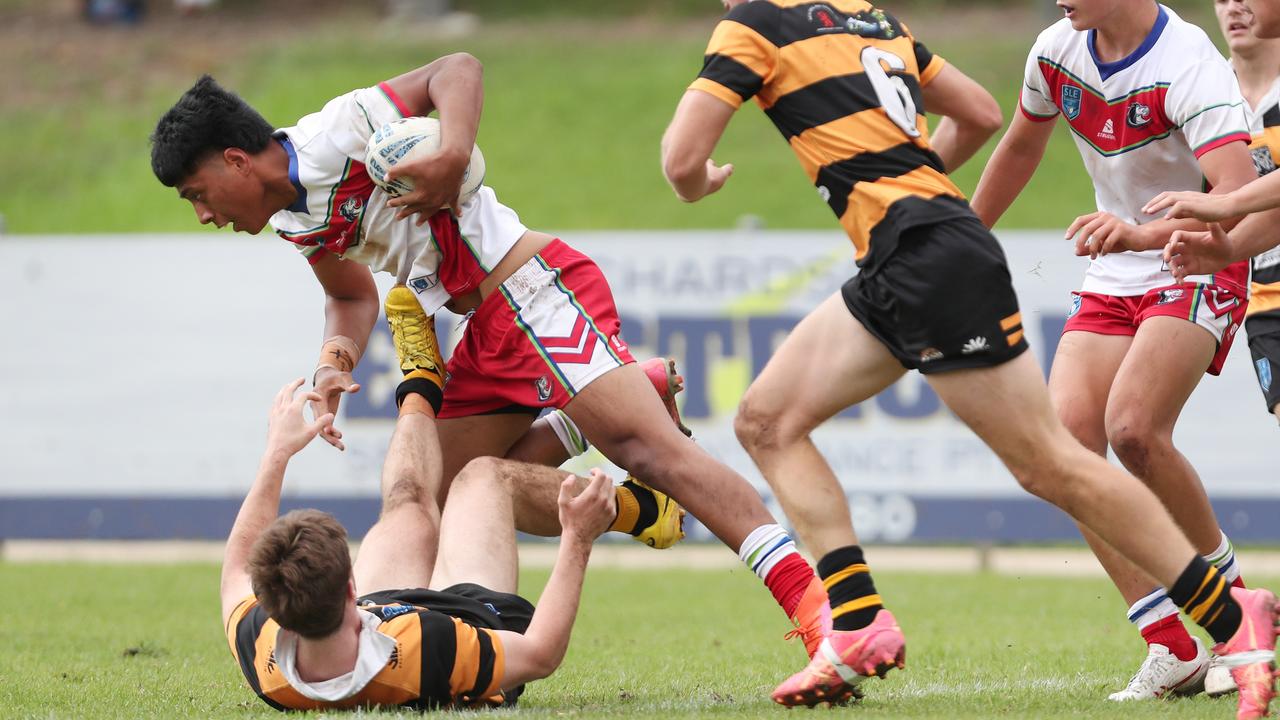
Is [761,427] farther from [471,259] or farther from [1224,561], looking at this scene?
[1224,561]

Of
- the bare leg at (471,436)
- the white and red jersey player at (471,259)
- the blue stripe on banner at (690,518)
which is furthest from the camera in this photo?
the blue stripe on banner at (690,518)

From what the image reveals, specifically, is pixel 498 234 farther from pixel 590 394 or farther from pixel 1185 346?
pixel 1185 346

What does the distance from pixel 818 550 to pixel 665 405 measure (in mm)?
1134

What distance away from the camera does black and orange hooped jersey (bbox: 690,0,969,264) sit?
4582mm

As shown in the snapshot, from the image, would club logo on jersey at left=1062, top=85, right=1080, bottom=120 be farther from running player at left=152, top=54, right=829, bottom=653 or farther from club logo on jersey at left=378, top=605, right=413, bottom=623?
club logo on jersey at left=378, top=605, right=413, bottom=623

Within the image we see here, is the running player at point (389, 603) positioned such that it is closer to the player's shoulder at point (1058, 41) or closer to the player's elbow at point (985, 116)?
the player's elbow at point (985, 116)

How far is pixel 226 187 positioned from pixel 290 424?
3.44 ft

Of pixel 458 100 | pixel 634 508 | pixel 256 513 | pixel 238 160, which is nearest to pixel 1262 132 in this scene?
pixel 634 508

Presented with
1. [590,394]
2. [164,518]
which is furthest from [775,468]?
[164,518]

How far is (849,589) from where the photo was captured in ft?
15.4

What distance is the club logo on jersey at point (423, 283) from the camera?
5.77m

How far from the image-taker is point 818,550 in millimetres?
4785

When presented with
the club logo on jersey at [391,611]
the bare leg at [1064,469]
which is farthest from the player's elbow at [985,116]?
the club logo on jersey at [391,611]

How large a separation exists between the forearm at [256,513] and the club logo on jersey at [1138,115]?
2.93 metres
